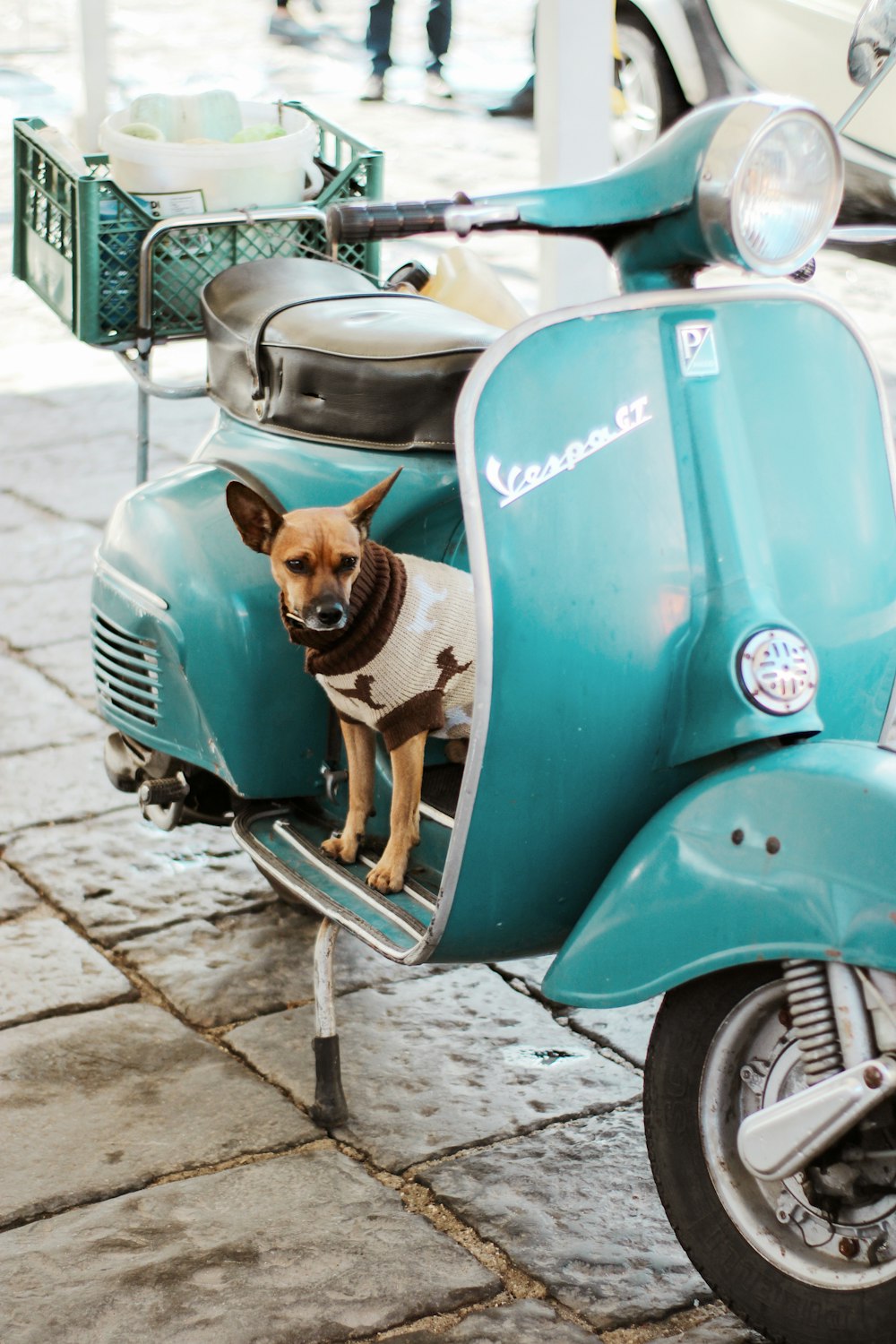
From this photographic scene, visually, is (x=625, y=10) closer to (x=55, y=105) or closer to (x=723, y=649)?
(x=55, y=105)

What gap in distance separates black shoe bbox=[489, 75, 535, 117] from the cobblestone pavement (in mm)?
5874

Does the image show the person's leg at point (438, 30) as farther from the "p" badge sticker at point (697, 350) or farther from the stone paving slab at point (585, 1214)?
the stone paving slab at point (585, 1214)

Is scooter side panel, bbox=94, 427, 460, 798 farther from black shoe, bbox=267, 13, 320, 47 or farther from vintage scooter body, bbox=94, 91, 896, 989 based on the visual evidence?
black shoe, bbox=267, 13, 320, 47

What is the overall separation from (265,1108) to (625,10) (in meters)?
5.96

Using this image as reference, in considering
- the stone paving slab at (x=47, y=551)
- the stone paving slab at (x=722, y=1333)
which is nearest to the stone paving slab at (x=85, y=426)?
the stone paving slab at (x=47, y=551)

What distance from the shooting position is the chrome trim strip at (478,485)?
1.79m

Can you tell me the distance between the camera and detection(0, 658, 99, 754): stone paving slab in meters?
3.37

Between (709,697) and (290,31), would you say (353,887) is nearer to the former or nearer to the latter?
(709,697)

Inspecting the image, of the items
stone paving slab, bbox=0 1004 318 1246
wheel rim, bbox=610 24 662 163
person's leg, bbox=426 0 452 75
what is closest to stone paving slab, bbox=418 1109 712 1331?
stone paving slab, bbox=0 1004 318 1246

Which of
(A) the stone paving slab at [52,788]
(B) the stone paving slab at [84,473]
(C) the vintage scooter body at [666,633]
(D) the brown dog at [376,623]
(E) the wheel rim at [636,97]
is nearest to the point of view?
(C) the vintage scooter body at [666,633]

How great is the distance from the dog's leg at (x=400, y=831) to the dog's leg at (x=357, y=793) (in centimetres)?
10

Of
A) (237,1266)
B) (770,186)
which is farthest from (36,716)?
(770,186)

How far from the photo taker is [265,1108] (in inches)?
89.7

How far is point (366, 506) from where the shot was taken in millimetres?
2086
